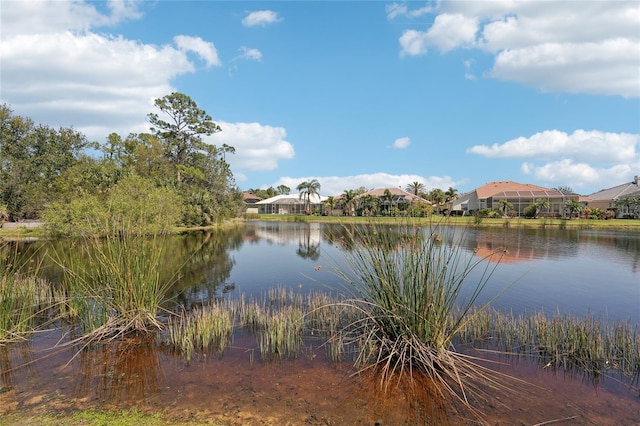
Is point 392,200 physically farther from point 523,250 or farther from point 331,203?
point 331,203

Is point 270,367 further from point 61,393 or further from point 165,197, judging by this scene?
point 165,197

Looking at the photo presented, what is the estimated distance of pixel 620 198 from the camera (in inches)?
1747

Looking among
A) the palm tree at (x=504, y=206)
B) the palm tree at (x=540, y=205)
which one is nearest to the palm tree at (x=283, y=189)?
the palm tree at (x=504, y=206)

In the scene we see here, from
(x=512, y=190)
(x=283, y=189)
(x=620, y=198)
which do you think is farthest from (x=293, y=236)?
(x=283, y=189)

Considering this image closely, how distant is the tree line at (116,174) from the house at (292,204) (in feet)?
54.3

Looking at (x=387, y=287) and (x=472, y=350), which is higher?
(x=387, y=287)

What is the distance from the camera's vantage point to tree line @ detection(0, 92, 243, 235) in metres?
21.1

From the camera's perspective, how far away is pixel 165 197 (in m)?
24.2

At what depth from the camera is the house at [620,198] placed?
41.8 m

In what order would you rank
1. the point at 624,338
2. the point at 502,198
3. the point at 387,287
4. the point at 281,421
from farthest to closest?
the point at 502,198
the point at 624,338
the point at 387,287
the point at 281,421

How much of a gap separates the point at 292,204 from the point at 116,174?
116 feet

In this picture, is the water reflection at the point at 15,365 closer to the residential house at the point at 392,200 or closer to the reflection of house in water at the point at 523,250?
the residential house at the point at 392,200

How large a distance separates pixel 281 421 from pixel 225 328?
2677 millimetres

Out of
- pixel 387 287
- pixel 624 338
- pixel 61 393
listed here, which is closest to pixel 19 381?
pixel 61 393
